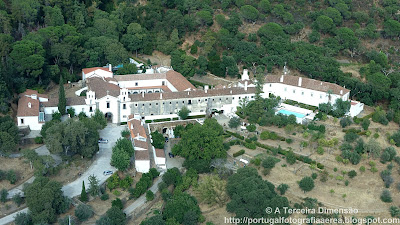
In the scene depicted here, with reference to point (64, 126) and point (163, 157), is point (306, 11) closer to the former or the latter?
point (163, 157)

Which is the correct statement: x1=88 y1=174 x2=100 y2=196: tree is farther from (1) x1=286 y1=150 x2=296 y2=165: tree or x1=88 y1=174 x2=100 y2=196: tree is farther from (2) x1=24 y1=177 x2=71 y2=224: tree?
(1) x1=286 y1=150 x2=296 y2=165: tree

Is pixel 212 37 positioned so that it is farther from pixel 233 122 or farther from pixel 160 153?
pixel 160 153

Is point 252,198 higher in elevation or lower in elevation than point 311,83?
lower

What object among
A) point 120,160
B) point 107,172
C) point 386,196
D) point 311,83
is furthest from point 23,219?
point 311,83

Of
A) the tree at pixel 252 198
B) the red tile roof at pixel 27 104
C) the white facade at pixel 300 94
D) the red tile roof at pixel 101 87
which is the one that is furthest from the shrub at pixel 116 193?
the white facade at pixel 300 94

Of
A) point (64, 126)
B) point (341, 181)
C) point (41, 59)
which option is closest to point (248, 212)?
point (341, 181)

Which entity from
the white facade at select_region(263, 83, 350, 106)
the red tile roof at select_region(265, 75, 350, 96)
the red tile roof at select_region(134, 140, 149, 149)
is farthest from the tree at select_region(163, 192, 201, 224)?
the red tile roof at select_region(265, 75, 350, 96)

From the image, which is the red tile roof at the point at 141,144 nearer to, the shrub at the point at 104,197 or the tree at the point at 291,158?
the shrub at the point at 104,197
